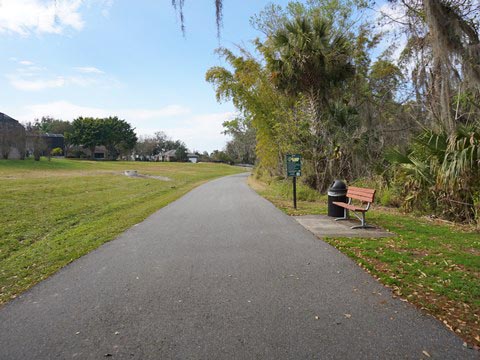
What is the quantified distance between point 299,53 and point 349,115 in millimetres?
3571

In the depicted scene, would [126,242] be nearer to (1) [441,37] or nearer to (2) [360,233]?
(2) [360,233]

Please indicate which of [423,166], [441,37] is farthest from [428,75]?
[423,166]

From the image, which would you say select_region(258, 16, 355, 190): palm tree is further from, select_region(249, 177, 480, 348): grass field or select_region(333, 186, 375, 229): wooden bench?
select_region(249, 177, 480, 348): grass field

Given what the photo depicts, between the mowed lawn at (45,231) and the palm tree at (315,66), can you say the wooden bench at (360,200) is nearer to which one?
the mowed lawn at (45,231)

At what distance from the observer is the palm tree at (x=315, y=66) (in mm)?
14117

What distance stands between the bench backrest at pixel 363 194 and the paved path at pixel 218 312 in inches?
85.7

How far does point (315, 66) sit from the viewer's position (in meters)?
14.2

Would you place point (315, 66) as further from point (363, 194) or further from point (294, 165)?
point (363, 194)

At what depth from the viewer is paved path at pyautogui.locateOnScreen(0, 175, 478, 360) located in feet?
9.07

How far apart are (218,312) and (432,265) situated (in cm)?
336

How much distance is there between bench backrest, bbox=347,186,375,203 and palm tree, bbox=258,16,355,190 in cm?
569

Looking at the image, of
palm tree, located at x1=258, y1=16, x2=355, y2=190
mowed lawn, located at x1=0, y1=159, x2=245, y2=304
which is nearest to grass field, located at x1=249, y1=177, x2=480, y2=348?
mowed lawn, located at x1=0, y1=159, x2=245, y2=304

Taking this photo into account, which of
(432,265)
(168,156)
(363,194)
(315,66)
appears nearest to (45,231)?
(363,194)

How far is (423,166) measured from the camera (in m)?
8.98
